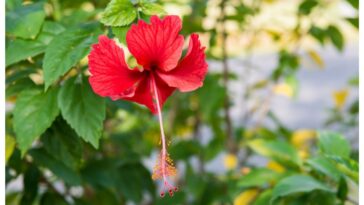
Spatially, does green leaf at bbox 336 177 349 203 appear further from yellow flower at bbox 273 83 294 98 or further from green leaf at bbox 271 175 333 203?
yellow flower at bbox 273 83 294 98

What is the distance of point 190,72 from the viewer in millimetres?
729

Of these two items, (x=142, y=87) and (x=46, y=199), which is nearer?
(x=142, y=87)

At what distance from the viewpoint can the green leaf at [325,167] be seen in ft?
3.44

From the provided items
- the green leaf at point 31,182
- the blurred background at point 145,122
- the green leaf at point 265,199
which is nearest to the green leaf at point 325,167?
the blurred background at point 145,122

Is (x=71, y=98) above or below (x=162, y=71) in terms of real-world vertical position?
below

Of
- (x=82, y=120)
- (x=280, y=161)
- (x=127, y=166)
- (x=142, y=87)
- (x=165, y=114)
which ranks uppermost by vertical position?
(x=142, y=87)

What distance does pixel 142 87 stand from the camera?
76 centimetres

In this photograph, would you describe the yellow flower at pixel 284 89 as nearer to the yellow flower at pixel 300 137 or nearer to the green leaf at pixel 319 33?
the yellow flower at pixel 300 137

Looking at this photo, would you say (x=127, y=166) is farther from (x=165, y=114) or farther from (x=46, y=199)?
(x=165, y=114)

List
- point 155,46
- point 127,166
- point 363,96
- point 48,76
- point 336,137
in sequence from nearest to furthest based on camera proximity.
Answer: point 155,46
point 48,76
point 363,96
point 336,137
point 127,166

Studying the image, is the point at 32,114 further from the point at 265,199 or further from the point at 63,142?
the point at 265,199

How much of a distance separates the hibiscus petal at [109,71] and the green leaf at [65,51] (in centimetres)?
12

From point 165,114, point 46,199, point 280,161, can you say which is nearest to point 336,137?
point 280,161

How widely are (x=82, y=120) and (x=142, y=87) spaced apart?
15cm
